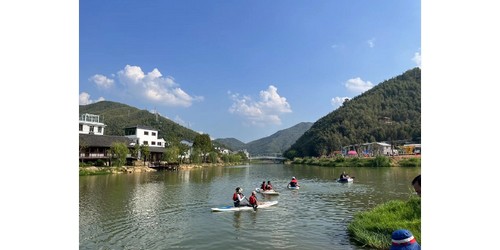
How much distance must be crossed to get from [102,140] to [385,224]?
121 feet

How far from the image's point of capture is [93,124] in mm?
47438

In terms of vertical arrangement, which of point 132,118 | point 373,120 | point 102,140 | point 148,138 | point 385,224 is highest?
point 132,118

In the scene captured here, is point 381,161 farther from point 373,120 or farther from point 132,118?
point 132,118

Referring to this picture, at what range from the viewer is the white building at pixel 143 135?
2077 inches

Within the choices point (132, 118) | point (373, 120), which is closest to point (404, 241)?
point (373, 120)

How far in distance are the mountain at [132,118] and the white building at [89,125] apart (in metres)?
39.1

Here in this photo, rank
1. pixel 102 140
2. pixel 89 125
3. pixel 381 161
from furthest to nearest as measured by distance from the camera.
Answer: pixel 381 161 < pixel 89 125 < pixel 102 140

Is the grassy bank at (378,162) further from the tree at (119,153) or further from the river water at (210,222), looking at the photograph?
the tree at (119,153)

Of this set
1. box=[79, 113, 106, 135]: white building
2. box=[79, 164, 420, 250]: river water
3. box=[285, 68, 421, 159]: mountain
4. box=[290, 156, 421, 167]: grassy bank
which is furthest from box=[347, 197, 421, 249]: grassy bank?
box=[285, 68, 421, 159]: mountain

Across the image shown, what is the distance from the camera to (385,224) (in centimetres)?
891

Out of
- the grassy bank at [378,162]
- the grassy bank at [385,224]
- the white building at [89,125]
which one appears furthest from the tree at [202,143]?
the grassy bank at [385,224]
